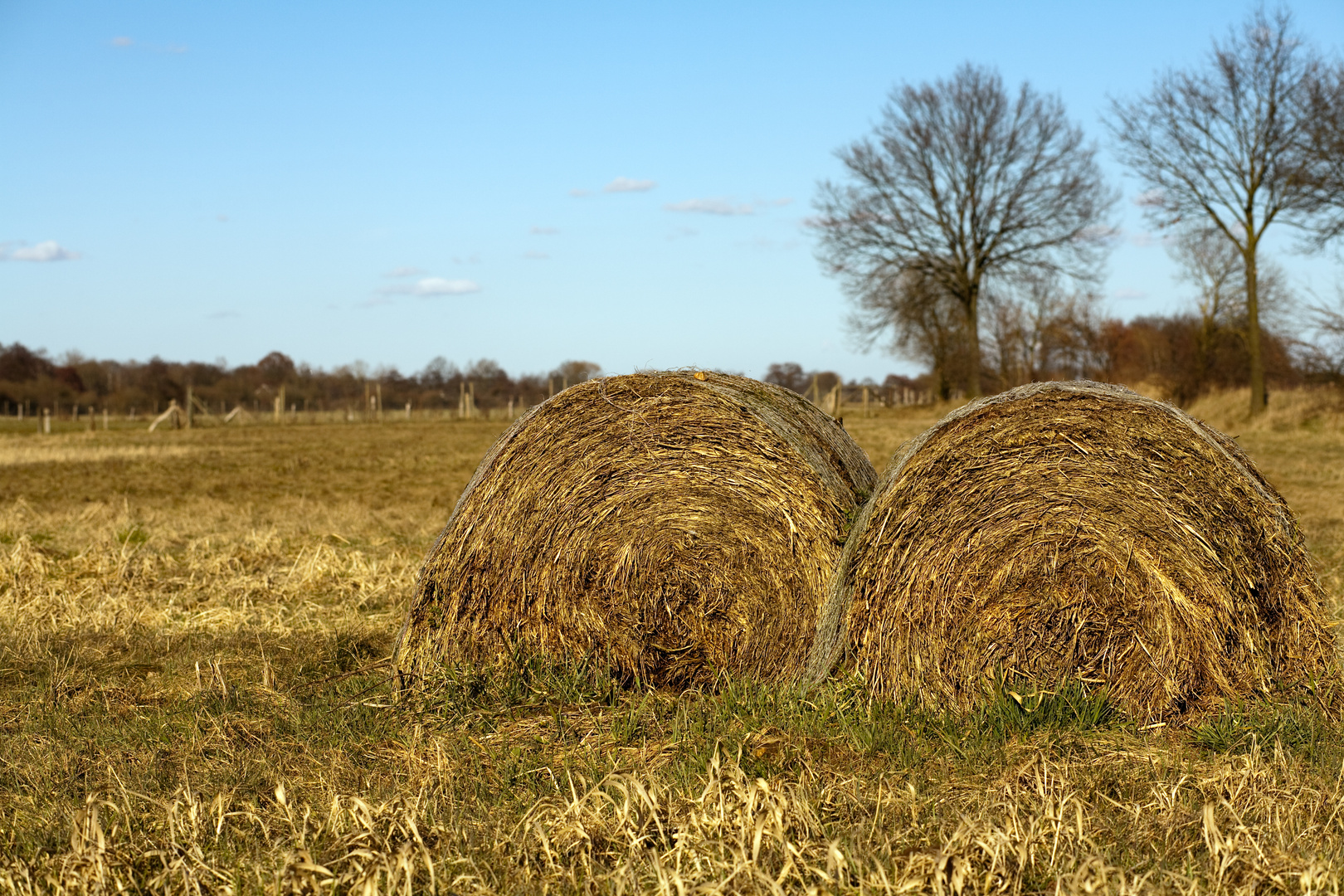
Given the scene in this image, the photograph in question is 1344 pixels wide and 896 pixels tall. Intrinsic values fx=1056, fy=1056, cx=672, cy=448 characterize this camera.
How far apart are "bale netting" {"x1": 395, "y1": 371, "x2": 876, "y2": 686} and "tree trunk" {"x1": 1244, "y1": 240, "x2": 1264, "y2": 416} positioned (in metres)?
22.4

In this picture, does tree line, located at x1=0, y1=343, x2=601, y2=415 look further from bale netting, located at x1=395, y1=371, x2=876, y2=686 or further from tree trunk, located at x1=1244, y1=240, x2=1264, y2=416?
bale netting, located at x1=395, y1=371, x2=876, y2=686

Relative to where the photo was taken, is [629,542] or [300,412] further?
[300,412]

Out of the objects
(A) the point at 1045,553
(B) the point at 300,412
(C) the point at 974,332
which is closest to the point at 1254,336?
(C) the point at 974,332

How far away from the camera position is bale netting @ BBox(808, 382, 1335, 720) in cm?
405

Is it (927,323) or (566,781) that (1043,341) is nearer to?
(927,323)

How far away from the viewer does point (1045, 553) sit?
4203 millimetres

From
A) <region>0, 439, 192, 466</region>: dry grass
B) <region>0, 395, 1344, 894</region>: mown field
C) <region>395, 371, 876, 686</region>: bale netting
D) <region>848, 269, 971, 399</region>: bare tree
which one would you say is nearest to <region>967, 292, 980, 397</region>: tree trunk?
<region>848, 269, 971, 399</region>: bare tree

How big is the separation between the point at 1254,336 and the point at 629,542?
23.5 meters

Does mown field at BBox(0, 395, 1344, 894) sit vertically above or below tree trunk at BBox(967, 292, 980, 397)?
below

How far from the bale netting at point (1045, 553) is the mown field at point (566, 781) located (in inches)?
7.1

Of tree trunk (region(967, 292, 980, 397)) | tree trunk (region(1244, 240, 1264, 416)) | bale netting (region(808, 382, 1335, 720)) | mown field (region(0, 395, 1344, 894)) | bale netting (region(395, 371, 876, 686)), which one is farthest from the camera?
tree trunk (region(967, 292, 980, 397))

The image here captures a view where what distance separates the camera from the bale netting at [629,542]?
466 cm

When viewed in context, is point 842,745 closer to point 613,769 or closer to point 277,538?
point 613,769

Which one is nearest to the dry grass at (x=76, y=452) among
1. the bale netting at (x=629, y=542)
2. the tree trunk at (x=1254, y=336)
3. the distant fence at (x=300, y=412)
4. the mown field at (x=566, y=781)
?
the distant fence at (x=300, y=412)
